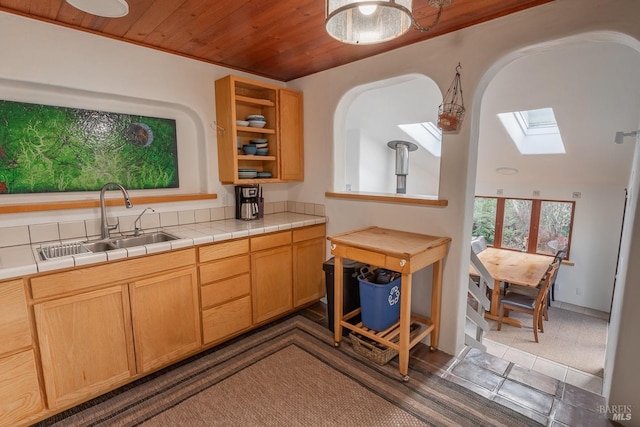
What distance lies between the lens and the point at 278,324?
108 inches

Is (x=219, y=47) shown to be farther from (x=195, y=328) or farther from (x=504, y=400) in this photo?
(x=504, y=400)

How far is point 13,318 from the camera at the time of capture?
1.53m

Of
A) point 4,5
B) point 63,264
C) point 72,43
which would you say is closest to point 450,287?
point 63,264

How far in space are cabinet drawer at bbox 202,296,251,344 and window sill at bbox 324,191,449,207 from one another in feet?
4.05

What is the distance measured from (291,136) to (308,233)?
995mm

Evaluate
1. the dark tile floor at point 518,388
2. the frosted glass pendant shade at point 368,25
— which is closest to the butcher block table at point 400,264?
the dark tile floor at point 518,388

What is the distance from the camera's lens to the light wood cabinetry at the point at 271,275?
8.35 feet

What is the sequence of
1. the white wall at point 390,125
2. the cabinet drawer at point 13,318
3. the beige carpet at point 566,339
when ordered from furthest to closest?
the white wall at point 390,125 < the beige carpet at point 566,339 < the cabinet drawer at point 13,318

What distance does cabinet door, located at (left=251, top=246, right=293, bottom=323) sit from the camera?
101 inches

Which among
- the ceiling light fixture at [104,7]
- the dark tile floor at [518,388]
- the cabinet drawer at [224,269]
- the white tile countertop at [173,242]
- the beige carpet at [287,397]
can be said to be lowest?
the beige carpet at [287,397]

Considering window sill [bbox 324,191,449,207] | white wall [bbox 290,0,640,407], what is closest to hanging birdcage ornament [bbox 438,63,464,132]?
white wall [bbox 290,0,640,407]

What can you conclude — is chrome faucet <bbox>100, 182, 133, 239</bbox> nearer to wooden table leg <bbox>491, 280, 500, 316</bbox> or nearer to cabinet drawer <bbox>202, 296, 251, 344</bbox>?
cabinet drawer <bbox>202, 296, 251, 344</bbox>

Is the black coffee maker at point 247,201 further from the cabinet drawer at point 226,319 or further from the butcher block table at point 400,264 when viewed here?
the butcher block table at point 400,264

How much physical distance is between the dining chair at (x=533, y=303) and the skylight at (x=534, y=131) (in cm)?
158
